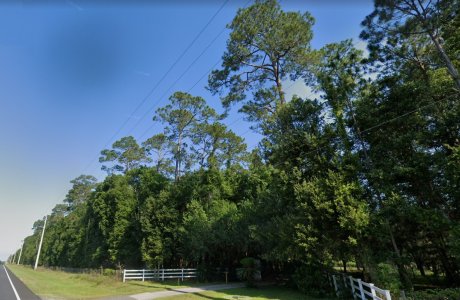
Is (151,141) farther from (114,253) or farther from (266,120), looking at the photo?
(266,120)

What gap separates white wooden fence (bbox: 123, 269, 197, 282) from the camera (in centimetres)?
2530

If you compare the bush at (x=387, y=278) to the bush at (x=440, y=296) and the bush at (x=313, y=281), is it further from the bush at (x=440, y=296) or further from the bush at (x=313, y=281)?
the bush at (x=313, y=281)

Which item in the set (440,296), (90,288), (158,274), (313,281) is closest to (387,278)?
(440,296)

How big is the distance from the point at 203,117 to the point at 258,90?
15450mm

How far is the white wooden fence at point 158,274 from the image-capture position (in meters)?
25.3

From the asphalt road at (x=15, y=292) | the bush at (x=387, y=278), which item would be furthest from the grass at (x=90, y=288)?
the bush at (x=387, y=278)

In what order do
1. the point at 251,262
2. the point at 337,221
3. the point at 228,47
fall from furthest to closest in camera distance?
the point at 228,47
the point at 251,262
the point at 337,221

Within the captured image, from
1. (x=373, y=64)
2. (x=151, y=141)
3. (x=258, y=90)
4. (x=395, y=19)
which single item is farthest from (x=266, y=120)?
(x=151, y=141)

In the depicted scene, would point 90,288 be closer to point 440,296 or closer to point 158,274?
point 158,274

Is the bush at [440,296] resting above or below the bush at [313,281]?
below

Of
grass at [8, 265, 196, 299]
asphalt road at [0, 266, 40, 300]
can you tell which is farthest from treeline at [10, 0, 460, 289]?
asphalt road at [0, 266, 40, 300]

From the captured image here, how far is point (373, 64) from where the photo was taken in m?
16.0

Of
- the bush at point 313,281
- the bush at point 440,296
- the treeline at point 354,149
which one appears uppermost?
the treeline at point 354,149

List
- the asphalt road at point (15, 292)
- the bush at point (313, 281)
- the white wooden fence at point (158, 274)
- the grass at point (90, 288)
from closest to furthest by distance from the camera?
the asphalt road at point (15, 292), the bush at point (313, 281), the grass at point (90, 288), the white wooden fence at point (158, 274)
